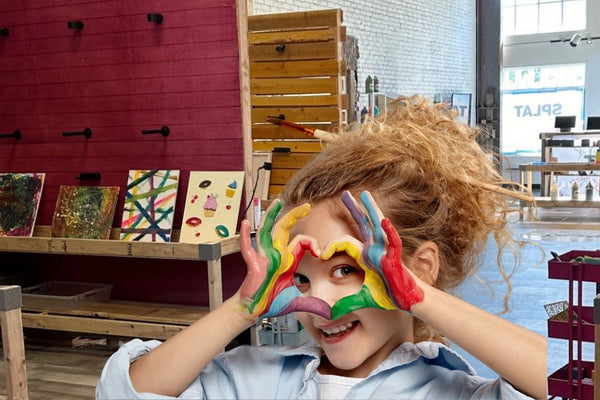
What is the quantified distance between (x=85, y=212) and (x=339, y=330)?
363 cm

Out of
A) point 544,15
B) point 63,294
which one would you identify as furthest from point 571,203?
point 544,15

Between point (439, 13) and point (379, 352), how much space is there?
40.3 ft

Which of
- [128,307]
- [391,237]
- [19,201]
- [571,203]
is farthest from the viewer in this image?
[571,203]

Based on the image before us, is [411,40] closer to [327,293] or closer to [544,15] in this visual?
[544,15]

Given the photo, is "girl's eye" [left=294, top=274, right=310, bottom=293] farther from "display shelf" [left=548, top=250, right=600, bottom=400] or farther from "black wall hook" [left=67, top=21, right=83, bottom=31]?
"black wall hook" [left=67, top=21, right=83, bottom=31]

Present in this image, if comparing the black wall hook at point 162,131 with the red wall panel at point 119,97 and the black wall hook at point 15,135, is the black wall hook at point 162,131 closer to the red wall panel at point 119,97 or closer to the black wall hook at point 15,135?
the red wall panel at point 119,97

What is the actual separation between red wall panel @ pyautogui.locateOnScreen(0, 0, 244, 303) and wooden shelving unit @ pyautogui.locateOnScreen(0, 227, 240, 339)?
32cm

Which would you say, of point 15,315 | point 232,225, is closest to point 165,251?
point 232,225

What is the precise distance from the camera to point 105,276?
15.5ft

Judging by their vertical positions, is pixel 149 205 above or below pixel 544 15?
below

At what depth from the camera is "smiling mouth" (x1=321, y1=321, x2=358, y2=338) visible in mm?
1016

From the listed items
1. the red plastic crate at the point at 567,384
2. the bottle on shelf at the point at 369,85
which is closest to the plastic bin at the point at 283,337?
the red plastic crate at the point at 567,384

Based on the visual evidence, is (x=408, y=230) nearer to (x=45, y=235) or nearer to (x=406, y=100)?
(x=406, y=100)

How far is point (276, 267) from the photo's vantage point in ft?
3.12
